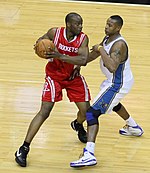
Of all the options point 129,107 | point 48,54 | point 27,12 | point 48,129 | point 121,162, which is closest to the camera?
point 48,54

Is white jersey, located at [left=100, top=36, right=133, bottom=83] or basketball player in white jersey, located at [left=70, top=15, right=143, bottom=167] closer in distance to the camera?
basketball player in white jersey, located at [left=70, top=15, right=143, bottom=167]

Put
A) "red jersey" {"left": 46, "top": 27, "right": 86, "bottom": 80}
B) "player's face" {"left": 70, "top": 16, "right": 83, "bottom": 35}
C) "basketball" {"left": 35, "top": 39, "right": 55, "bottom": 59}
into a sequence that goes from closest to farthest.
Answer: "basketball" {"left": 35, "top": 39, "right": 55, "bottom": 59}, "player's face" {"left": 70, "top": 16, "right": 83, "bottom": 35}, "red jersey" {"left": 46, "top": 27, "right": 86, "bottom": 80}

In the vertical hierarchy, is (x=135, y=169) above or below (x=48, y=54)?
below

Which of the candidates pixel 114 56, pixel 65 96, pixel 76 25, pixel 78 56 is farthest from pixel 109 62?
pixel 65 96

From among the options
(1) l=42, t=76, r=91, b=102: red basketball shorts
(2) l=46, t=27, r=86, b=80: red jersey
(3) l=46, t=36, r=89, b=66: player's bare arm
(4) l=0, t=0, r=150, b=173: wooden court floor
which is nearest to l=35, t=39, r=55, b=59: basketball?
(3) l=46, t=36, r=89, b=66: player's bare arm

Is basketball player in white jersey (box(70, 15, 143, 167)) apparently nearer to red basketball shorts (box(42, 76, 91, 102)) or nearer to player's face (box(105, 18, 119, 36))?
player's face (box(105, 18, 119, 36))

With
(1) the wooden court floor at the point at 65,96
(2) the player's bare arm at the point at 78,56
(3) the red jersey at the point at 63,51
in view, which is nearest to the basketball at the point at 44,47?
(2) the player's bare arm at the point at 78,56

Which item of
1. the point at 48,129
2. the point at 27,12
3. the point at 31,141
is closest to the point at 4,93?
the point at 48,129

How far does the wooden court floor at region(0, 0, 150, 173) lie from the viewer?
688 centimetres

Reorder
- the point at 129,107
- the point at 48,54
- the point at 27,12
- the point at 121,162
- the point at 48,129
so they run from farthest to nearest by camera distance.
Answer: the point at 27,12
the point at 129,107
the point at 48,129
the point at 121,162
the point at 48,54

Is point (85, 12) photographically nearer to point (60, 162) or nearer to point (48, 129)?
point (48, 129)

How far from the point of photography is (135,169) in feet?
22.0

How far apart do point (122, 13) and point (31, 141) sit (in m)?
5.04

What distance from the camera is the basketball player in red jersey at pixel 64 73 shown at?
21.6 feet
